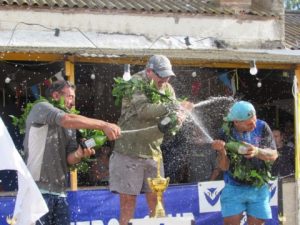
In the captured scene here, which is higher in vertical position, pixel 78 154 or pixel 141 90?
pixel 141 90

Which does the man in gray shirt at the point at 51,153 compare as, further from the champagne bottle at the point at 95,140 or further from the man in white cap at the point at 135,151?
the man in white cap at the point at 135,151

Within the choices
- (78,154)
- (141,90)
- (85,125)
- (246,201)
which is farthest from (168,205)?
(85,125)

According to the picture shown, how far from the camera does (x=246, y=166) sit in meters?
7.02

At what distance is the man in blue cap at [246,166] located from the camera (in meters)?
6.97

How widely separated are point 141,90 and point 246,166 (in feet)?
4.40

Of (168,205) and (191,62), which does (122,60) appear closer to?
(191,62)

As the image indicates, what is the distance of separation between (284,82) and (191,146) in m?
2.24

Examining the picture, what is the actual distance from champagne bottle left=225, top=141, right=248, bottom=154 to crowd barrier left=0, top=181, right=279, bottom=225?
6.19ft

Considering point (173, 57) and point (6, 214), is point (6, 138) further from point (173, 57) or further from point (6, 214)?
point (173, 57)

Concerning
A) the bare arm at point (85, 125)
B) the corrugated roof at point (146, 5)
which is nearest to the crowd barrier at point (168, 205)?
the bare arm at point (85, 125)

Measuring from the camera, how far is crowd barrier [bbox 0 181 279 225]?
8539mm

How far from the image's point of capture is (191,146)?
10961 millimetres

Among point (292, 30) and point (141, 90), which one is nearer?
point (141, 90)


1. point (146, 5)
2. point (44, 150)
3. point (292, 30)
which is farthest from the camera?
point (292, 30)
